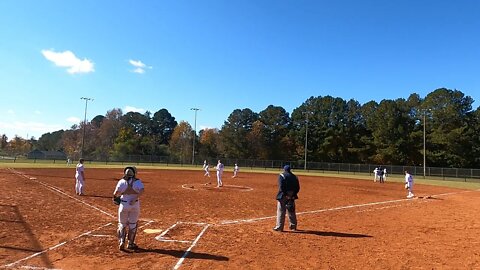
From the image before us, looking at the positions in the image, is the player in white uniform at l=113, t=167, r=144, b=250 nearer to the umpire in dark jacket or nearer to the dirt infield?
the dirt infield

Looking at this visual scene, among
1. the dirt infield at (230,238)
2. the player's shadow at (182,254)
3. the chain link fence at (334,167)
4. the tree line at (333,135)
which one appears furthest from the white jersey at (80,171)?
the tree line at (333,135)

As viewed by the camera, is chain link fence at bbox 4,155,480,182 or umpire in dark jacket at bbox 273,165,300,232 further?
chain link fence at bbox 4,155,480,182

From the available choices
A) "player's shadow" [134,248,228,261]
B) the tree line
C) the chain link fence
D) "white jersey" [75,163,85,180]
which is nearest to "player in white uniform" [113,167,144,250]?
"player's shadow" [134,248,228,261]

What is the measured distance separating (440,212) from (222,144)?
8130 cm

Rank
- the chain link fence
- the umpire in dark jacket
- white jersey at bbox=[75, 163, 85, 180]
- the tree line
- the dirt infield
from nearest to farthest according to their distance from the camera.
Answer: the dirt infield < the umpire in dark jacket < white jersey at bbox=[75, 163, 85, 180] < the chain link fence < the tree line

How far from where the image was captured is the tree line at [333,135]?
245ft

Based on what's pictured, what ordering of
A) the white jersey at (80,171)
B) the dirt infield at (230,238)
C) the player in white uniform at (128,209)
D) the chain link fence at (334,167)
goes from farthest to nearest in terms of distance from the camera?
the chain link fence at (334,167) → the white jersey at (80,171) → the player in white uniform at (128,209) → the dirt infield at (230,238)

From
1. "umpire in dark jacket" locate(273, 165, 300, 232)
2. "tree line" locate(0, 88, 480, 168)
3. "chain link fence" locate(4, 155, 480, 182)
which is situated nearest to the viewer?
"umpire in dark jacket" locate(273, 165, 300, 232)

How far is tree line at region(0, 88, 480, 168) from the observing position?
74.6 metres

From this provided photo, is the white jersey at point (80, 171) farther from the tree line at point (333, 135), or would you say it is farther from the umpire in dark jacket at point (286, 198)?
the tree line at point (333, 135)

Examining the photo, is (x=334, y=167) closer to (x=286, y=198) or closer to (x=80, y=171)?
(x=80, y=171)

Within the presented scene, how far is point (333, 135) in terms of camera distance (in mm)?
90188

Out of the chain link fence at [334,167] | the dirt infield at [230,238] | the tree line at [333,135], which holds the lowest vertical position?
the dirt infield at [230,238]

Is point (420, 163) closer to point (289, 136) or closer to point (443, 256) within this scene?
point (289, 136)
